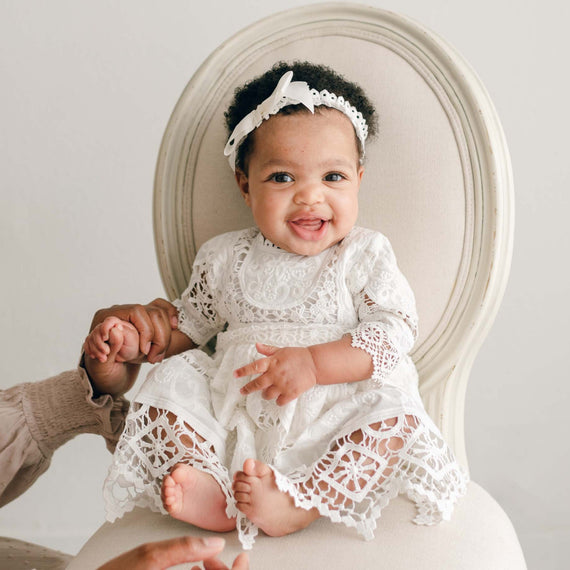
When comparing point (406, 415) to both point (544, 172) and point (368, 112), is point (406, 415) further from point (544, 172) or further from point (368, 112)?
point (544, 172)

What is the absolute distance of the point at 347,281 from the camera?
3.64ft

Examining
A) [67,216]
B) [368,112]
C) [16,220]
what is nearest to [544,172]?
[368,112]

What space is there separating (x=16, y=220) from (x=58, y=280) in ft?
0.56

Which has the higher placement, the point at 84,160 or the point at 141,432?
the point at 84,160

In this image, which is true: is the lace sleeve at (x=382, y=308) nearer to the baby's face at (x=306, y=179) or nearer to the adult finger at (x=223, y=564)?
the baby's face at (x=306, y=179)

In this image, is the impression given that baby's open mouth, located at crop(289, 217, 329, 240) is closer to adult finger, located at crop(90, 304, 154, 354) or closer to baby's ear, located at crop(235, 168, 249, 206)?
baby's ear, located at crop(235, 168, 249, 206)

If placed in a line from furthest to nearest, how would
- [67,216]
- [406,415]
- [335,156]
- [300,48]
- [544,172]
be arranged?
[67,216], [544,172], [300,48], [335,156], [406,415]

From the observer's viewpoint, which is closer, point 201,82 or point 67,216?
point 201,82

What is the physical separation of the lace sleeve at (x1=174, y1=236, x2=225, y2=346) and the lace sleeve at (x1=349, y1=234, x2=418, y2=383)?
0.21m

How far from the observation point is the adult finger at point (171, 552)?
643 millimetres

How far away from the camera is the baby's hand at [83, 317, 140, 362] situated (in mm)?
1070

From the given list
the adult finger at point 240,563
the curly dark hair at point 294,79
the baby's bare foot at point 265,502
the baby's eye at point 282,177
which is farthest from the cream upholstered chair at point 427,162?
the adult finger at point 240,563

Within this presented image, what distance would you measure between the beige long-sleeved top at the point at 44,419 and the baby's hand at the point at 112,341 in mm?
53

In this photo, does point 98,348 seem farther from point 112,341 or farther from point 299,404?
point 299,404
